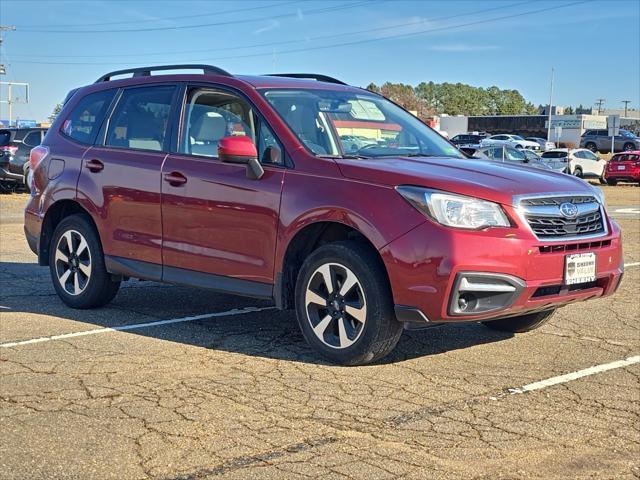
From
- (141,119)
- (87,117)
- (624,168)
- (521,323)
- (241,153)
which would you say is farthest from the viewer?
(624,168)

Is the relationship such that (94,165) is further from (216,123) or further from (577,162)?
(577,162)

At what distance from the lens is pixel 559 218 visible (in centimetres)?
546

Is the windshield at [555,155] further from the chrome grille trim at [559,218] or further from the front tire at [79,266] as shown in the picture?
the chrome grille trim at [559,218]

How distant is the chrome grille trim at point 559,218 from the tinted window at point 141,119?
2.92 meters

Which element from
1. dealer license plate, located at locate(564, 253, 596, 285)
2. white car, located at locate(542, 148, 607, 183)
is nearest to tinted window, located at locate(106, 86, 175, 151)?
dealer license plate, located at locate(564, 253, 596, 285)

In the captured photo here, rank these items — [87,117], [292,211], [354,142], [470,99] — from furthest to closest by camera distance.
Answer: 1. [470,99]
2. [87,117]
3. [354,142]
4. [292,211]

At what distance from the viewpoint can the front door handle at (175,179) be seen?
6.46m

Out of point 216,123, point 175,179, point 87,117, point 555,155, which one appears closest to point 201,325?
point 175,179

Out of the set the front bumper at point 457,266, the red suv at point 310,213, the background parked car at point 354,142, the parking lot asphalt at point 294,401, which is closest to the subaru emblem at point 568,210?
the red suv at point 310,213

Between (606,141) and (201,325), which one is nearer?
(201,325)

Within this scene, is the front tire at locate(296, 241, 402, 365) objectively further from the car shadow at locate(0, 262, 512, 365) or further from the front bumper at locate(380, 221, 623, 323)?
the car shadow at locate(0, 262, 512, 365)

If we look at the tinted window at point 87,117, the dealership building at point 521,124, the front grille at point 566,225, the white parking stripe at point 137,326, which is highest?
the dealership building at point 521,124

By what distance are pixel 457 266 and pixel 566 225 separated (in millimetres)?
896

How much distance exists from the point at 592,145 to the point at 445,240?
219ft
